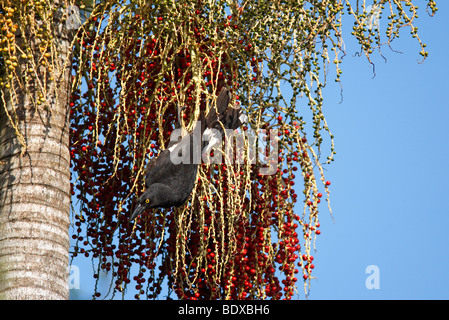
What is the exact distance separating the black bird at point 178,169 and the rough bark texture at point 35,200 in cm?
43

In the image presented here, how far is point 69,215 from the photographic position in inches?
164

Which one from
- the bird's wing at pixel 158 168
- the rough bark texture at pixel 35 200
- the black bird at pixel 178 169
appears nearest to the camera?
the rough bark texture at pixel 35 200

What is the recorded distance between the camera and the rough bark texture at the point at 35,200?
12.6 feet

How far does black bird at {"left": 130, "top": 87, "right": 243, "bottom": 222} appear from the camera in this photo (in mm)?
4176

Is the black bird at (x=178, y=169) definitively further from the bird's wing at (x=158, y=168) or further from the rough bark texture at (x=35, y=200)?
the rough bark texture at (x=35, y=200)

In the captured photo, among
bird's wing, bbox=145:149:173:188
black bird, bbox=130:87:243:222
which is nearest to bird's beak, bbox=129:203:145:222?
black bird, bbox=130:87:243:222

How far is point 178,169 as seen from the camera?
429cm

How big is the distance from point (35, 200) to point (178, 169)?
76 cm

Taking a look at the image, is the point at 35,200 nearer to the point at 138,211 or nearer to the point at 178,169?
the point at 138,211

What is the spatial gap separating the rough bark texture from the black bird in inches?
16.8

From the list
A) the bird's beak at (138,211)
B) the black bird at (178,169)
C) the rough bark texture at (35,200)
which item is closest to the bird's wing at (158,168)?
the black bird at (178,169)

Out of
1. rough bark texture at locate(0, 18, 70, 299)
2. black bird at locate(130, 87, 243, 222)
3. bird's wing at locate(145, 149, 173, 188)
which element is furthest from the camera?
bird's wing at locate(145, 149, 173, 188)

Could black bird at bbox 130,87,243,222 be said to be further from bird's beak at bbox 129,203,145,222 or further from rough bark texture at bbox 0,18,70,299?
rough bark texture at bbox 0,18,70,299

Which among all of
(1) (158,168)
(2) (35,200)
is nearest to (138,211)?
(1) (158,168)
